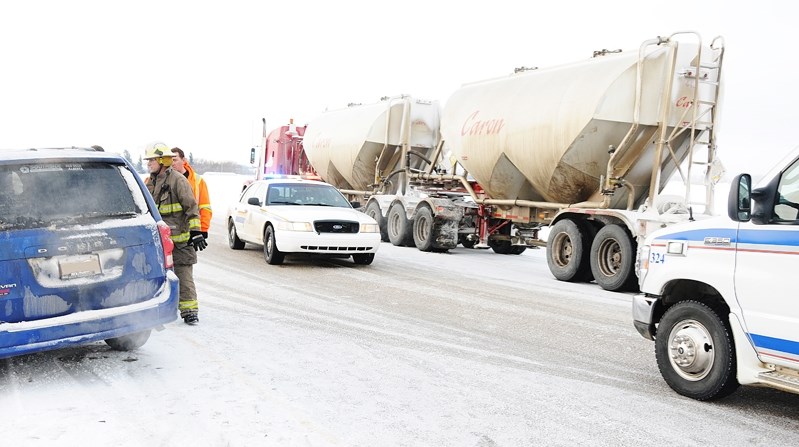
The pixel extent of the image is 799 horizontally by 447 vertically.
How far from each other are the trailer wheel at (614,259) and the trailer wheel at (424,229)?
4.93 meters

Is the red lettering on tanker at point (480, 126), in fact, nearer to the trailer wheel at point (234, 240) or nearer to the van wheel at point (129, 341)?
the trailer wheel at point (234, 240)

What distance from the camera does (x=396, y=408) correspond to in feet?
16.3

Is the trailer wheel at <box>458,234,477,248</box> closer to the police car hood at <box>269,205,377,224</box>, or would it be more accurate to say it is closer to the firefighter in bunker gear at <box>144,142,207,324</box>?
the police car hood at <box>269,205,377,224</box>

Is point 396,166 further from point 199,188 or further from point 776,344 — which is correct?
point 776,344

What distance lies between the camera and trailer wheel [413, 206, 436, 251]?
1664 cm

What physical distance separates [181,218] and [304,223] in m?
4.97

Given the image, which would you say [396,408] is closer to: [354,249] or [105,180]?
[105,180]

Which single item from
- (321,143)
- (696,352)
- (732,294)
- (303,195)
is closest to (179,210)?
(696,352)

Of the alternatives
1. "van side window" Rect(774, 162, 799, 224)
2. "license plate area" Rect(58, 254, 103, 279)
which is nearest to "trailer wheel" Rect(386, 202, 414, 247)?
"license plate area" Rect(58, 254, 103, 279)

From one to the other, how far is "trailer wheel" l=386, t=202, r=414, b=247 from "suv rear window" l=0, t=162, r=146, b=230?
39.5ft

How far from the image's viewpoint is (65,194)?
5613 millimetres

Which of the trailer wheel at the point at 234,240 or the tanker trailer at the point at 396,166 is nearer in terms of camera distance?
the trailer wheel at the point at 234,240

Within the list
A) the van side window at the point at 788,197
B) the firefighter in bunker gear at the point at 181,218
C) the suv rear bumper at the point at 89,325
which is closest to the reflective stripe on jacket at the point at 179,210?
the firefighter in bunker gear at the point at 181,218

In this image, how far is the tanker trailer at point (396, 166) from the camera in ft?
55.5
